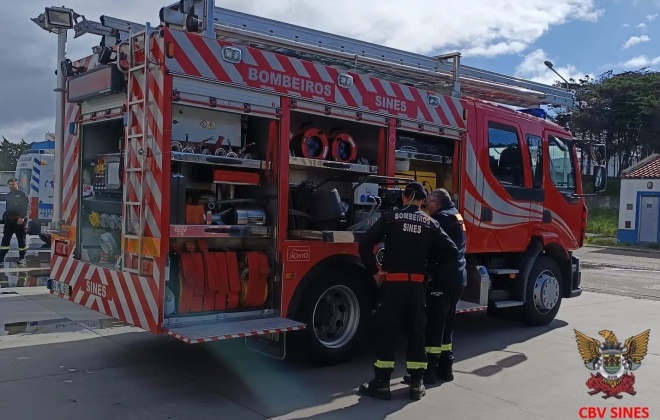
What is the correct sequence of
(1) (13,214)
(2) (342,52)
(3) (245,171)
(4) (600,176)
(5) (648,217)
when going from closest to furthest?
(3) (245,171) < (2) (342,52) < (4) (600,176) < (1) (13,214) < (5) (648,217)

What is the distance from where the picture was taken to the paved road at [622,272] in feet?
44.1

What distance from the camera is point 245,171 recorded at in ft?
19.2

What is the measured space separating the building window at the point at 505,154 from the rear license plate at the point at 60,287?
200 inches

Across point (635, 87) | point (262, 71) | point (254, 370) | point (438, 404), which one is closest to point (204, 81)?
point (262, 71)

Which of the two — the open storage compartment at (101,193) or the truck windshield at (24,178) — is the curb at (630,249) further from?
the open storage compartment at (101,193)

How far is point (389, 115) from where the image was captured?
270 inches

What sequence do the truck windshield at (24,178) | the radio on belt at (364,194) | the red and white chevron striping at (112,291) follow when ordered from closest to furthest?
1. the red and white chevron striping at (112,291)
2. the radio on belt at (364,194)
3. the truck windshield at (24,178)

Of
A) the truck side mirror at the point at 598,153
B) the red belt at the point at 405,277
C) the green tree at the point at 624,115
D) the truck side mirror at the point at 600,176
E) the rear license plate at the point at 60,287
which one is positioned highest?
the green tree at the point at 624,115

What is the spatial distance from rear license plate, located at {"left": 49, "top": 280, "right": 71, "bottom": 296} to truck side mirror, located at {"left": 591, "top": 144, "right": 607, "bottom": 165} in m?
7.20

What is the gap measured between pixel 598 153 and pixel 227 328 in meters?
6.38

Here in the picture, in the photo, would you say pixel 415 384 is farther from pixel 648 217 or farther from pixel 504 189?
pixel 648 217

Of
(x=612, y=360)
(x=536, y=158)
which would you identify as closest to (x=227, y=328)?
(x=612, y=360)

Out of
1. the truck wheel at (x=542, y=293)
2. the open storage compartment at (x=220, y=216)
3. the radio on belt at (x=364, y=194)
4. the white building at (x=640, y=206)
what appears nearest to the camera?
the open storage compartment at (x=220, y=216)

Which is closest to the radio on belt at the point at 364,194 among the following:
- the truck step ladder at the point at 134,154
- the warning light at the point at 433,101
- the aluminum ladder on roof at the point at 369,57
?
the warning light at the point at 433,101
